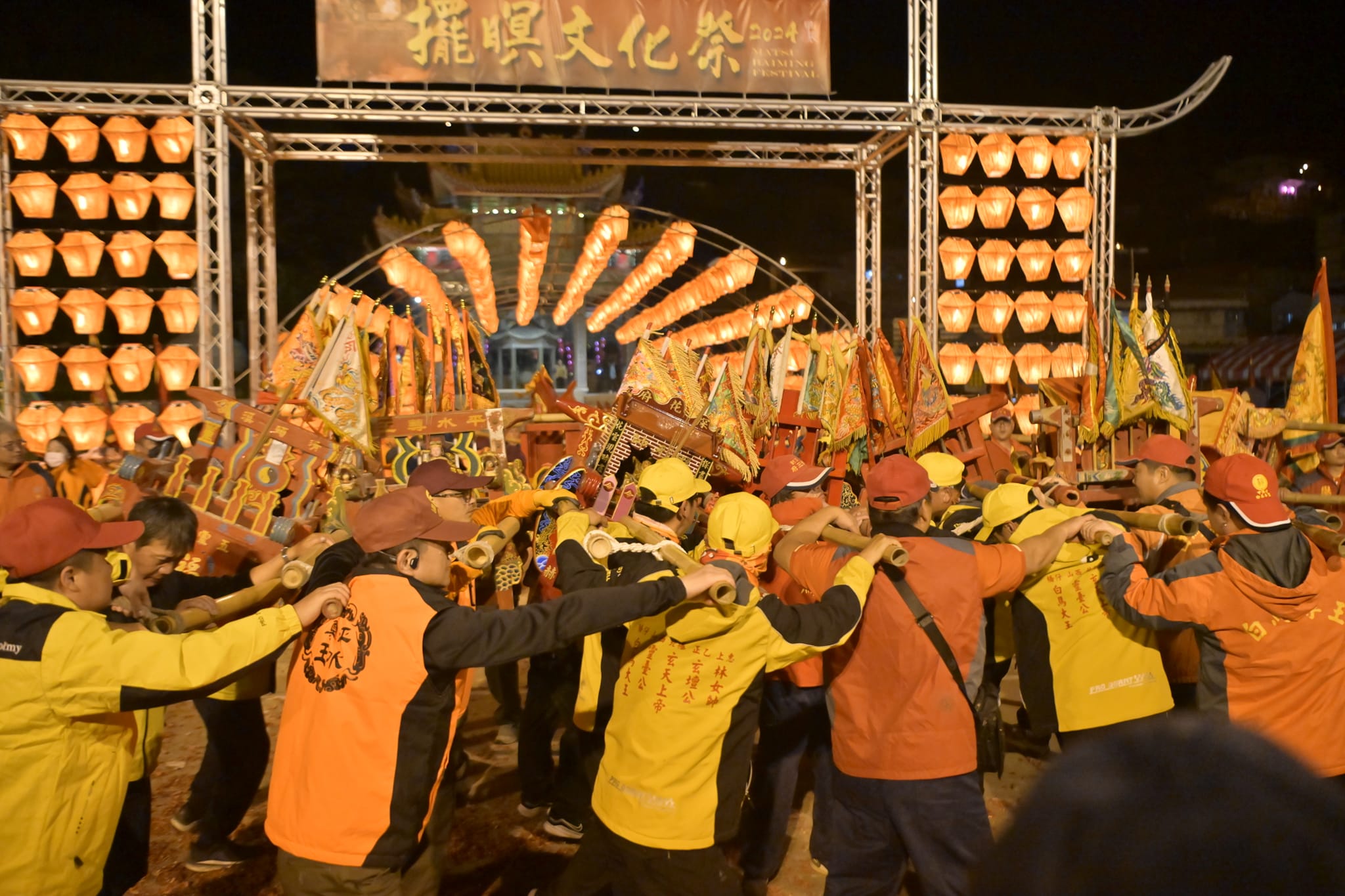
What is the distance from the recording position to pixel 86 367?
10.3m

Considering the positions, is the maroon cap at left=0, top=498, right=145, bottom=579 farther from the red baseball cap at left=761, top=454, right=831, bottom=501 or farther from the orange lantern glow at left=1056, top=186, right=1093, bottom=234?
the orange lantern glow at left=1056, top=186, right=1093, bottom=234

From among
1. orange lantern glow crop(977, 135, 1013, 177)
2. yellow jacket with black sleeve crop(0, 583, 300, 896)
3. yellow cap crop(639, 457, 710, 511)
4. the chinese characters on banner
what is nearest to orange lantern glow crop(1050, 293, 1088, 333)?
orange lantern glow crop(977, 135, 1013, 177)

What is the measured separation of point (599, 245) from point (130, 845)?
40.2 ft

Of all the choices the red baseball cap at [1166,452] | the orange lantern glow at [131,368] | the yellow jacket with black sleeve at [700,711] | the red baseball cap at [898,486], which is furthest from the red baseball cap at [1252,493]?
the orange lantern glow at [131,368]

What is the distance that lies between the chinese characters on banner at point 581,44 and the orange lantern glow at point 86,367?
4.19 metres

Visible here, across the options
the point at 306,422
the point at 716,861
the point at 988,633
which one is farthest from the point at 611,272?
the point at 716,861

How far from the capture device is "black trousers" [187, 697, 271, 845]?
3836 millimetres

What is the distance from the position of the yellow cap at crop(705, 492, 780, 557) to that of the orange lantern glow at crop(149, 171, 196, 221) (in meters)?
10.0

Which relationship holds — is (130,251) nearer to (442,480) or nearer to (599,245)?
(599,245)

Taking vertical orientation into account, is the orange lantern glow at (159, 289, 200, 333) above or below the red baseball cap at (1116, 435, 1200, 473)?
above

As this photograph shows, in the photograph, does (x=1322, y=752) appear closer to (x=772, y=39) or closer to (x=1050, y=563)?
(x=1050, y=563)

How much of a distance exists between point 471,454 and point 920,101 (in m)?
8.10

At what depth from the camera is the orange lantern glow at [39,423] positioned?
10.1m

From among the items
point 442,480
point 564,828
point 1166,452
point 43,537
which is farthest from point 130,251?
point 1166,452
